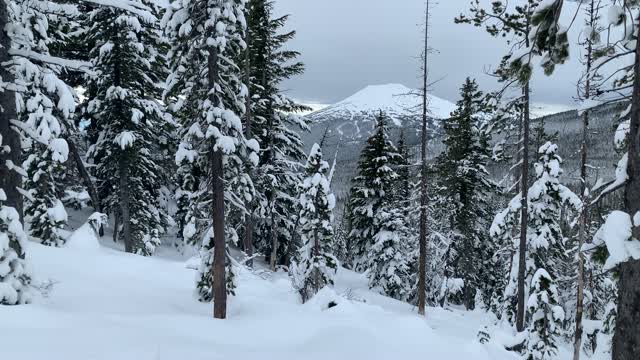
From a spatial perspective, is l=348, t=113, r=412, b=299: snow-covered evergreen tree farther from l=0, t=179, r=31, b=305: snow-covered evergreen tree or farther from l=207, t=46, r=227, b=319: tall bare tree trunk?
l=0, t=179, r=31, b=305: snow-covered evergreen tree

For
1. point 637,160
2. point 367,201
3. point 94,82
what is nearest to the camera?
point 637,160

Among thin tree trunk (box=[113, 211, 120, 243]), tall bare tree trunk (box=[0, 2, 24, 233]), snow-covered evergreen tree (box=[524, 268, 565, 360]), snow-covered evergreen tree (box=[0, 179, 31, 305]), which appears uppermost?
tall bare tree trunk (box=[0, 2, 24, 233])

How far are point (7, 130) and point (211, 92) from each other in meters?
5.79

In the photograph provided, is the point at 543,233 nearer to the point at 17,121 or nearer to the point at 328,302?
the point at 328,302

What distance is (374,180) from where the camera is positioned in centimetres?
2939

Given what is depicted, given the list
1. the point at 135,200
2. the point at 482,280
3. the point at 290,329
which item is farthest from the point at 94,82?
the point at 482,280

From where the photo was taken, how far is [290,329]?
1246cm

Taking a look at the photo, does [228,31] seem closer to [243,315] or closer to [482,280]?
[243,315]

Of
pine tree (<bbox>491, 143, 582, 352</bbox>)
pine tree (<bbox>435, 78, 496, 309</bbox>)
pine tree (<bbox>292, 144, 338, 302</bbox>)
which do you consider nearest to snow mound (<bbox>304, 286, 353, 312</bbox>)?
pine tree (<bbox>292, 144, 338, 302</bbox>)

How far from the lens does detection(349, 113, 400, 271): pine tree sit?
29.4m

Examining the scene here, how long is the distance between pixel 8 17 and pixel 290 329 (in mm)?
10075

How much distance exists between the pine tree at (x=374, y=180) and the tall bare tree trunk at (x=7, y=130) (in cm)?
2260

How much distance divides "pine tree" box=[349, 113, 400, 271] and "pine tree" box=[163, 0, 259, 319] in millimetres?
16095

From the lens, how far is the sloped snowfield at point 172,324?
8031 mm
